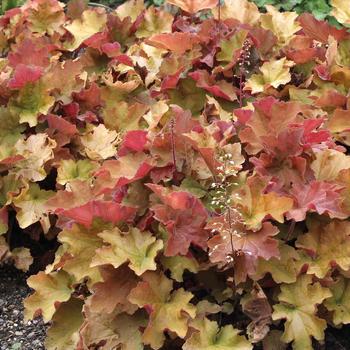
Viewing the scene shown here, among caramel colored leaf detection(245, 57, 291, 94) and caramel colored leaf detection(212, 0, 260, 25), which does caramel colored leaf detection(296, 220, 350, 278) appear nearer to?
caramel colored leaf detection(245, 57, 291, 94)

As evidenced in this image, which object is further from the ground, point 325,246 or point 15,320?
point 325,246

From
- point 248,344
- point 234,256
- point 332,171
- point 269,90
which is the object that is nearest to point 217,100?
point 269,90

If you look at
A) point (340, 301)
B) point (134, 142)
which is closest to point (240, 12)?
point (134, 142)

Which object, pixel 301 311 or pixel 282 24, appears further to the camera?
pixel 282 24

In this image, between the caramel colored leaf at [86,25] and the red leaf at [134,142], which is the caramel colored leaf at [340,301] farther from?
the caramel colored leaf at [86,25]

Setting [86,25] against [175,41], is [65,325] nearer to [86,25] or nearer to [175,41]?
[175,41]

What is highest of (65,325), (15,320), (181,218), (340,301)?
(181,218)

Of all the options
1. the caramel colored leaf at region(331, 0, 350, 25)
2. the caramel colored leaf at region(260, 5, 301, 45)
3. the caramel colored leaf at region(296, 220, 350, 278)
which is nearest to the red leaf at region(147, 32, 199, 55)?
the caramel colored leaf at region(260, 5, 301, 45)
